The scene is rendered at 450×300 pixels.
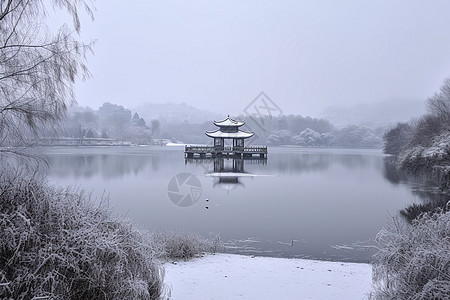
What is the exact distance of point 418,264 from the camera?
3385 millimetres

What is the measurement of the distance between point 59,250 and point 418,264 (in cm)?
318

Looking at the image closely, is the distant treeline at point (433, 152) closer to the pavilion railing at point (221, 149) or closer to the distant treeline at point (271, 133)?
the pavilion railing at point (221, 149)

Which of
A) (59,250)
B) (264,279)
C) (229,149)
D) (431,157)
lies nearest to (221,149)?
(229,149)

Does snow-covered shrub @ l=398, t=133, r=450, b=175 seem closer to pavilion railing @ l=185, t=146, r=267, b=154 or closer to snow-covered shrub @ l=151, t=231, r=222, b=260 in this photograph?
snow-covered shrub @ l=151, t=231, r=222, b=260

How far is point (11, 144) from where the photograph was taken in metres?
4.49

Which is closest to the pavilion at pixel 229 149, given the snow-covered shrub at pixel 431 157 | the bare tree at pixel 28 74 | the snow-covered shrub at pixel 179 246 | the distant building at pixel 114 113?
the snow-covered shrub at pixel 431 157

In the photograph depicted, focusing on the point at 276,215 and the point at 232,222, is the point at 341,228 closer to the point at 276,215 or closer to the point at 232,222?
the point at 276,215

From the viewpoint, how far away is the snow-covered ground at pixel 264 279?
5.16 meters

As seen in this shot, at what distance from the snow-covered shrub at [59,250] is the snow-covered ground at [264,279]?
1.52m

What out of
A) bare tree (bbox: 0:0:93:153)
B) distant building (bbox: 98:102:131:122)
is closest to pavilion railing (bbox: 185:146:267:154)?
bare tree (bbox: 0:0:93:153)

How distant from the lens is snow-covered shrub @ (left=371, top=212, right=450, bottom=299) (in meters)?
3.19

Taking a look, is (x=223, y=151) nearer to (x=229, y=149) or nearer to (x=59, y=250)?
(x=229, y=149)

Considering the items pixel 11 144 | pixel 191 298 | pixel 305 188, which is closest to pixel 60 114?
pixel 11 144

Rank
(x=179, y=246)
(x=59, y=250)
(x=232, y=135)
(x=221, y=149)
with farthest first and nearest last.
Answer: (x=221, y=149)
(x=232, y=135)
(x=179, y=246)
(x=59, y=250)
